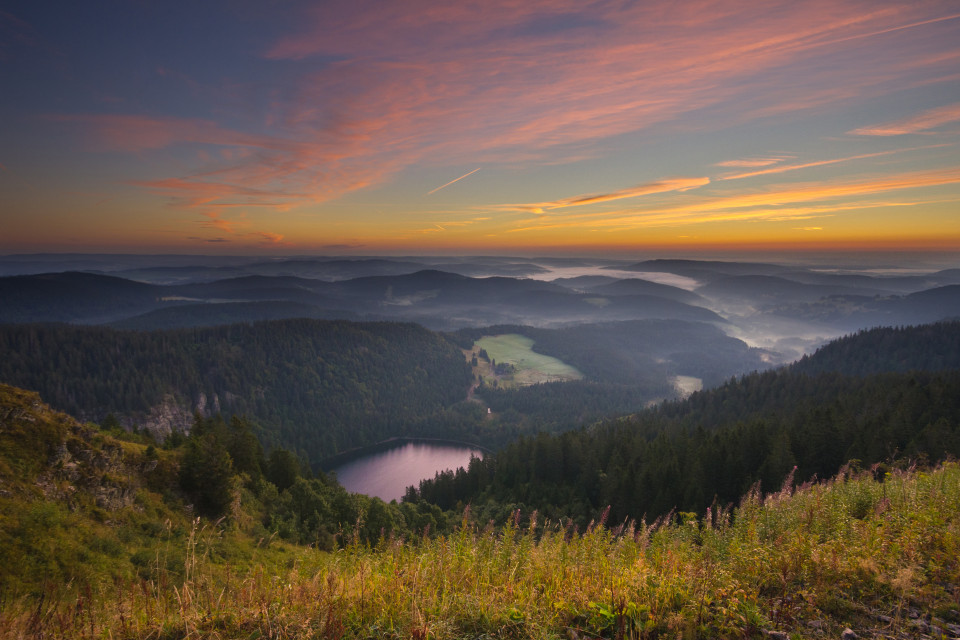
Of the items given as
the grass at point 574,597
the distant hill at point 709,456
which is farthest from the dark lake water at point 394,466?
the grass at point 574,597

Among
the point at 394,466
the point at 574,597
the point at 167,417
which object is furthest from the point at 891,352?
the point at 167,417

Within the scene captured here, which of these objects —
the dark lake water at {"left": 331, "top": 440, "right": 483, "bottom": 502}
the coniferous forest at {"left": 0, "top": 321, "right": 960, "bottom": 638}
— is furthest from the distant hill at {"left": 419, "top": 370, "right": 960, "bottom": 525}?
the dark lake water at {"left": 331, "top": 440, "right": 483, "bottom": 502}

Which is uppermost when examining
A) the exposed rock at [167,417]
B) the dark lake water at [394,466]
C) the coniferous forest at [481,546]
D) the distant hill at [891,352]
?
the coniferous forest at [481,546]

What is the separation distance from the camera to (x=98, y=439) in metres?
23.7

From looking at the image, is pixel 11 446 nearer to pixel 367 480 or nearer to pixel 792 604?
pixel 792 604

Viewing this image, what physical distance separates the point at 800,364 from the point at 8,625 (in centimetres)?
20027

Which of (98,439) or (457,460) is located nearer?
(98,439)

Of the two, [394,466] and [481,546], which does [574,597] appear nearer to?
[481,546]

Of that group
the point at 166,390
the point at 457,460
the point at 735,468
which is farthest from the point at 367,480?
the point at 735,468

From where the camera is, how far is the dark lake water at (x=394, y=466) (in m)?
149

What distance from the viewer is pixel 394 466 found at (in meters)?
172

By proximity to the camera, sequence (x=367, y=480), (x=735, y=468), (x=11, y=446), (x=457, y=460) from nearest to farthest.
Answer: (x=11, y=446), (x=735, y=468), (x=367, y=480), (x=457, y=460)

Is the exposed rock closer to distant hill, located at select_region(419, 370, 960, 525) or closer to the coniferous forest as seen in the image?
distant hill, located at select_region(419, 370, 960, 525)

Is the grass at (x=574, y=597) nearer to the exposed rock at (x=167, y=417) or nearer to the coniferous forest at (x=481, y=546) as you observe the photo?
the coniferous forest at (x=481, y=546)
